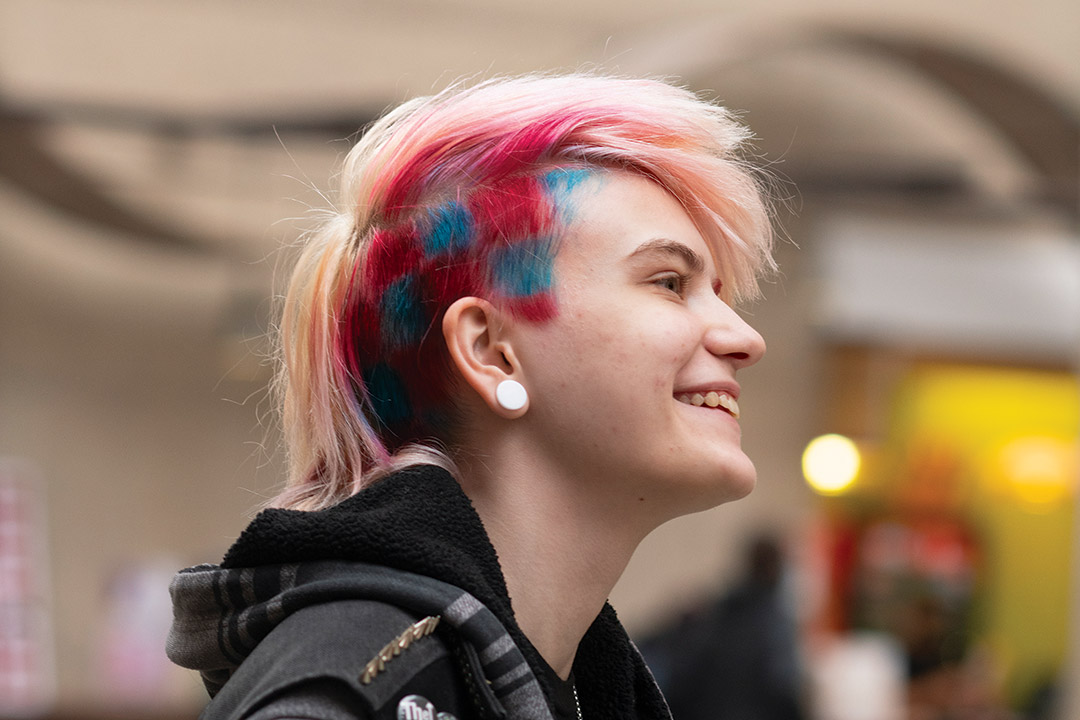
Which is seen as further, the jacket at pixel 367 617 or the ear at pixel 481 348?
the ear at pixel 481 348

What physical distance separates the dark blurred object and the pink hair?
14.5 ft

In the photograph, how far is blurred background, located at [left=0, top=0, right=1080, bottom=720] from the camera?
7762 mm

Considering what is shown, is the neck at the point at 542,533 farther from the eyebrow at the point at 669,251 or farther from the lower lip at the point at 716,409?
the eyebrow at the point at 669,251

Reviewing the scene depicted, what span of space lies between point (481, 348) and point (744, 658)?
15.2 feet

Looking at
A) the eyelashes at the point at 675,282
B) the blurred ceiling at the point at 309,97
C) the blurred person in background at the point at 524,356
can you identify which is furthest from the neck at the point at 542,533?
the blurred ceiling at the point at 309,97

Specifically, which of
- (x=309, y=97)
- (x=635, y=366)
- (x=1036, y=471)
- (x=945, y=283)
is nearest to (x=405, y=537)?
(x=635, y=366)

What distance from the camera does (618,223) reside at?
5.29 feet

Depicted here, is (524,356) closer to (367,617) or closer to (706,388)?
(706,388)

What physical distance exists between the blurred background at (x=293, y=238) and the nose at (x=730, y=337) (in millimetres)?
5641

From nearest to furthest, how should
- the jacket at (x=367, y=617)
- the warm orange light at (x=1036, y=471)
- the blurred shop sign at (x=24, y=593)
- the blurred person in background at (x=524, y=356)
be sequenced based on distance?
the jacket at (x=367, y=617) → the blurred person in background at (x=524, y=356) → the blurred shop sign at (x=24, y=593) → the warm orange light at (x=1036, y=471)

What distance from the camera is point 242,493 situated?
344 inches

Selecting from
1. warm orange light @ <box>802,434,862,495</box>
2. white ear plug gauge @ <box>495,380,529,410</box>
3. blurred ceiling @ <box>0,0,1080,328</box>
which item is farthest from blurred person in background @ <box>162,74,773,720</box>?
warm orange light @ <box>802,434,862,495</box>

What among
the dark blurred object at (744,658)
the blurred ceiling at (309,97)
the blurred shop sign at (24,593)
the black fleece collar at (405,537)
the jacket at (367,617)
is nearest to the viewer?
the jacket at (367,617)

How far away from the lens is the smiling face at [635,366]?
60.9 inches
